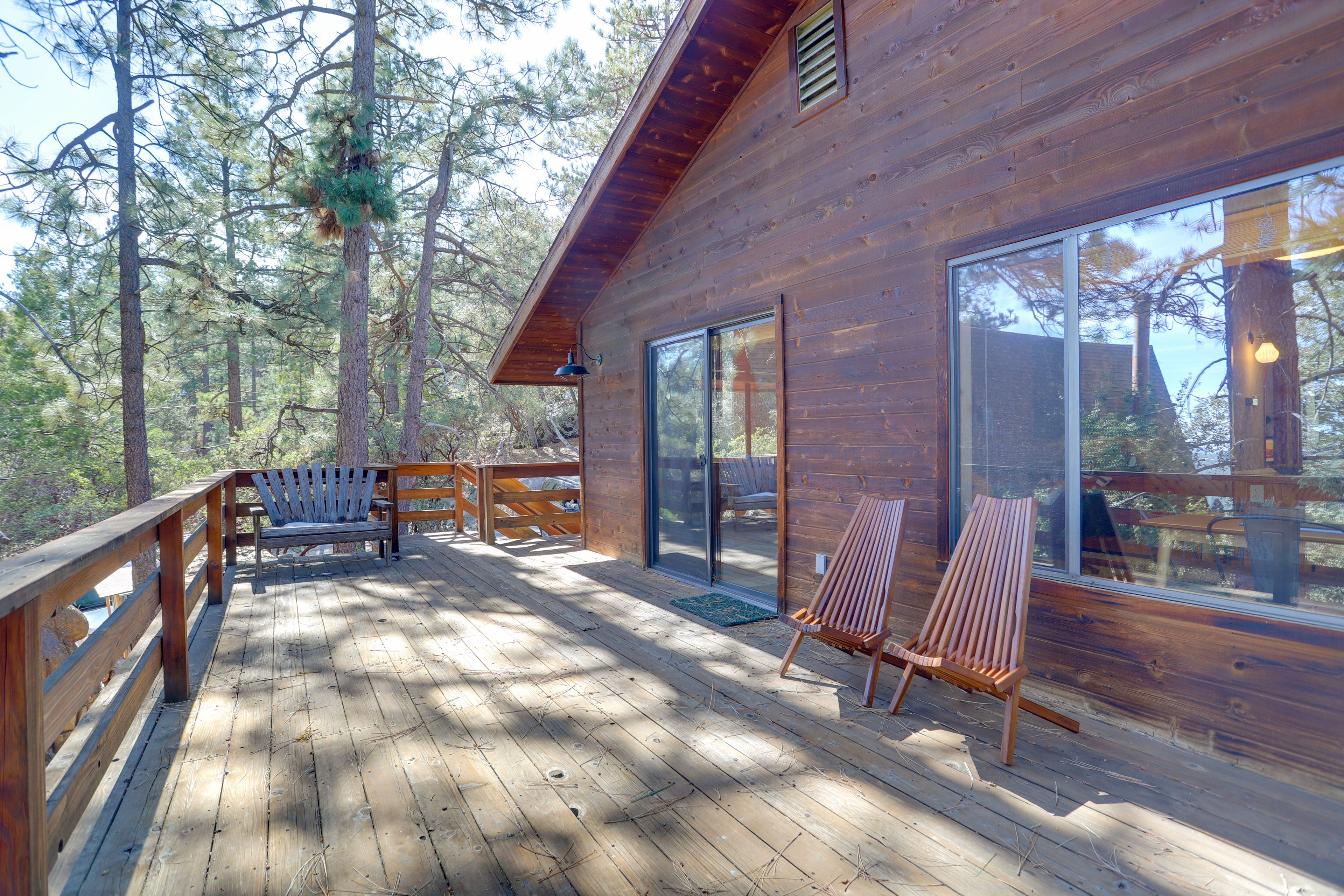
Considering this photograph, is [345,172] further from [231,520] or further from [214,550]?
[214,550]

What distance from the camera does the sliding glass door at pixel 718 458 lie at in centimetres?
440

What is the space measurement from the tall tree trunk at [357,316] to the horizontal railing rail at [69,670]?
5818 millimetres

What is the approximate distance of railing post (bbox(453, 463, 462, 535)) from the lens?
8102 mm

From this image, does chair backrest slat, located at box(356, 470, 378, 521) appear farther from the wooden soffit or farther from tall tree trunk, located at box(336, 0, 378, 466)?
tall tree trunk, located at box(336, 0, 378, 466)

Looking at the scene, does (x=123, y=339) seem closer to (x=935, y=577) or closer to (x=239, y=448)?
(x=239, y=448)

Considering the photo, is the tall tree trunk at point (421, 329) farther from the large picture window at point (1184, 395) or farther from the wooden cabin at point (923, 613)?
the large picture window at point (1184, 395)

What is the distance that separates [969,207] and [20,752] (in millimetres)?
3586

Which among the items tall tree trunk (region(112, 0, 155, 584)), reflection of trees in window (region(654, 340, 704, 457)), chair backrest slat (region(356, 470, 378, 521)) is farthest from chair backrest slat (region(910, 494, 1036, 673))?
tall tree trunk (region(112, 0, 155, 584))

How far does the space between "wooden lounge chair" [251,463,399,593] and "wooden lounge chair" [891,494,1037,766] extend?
481cm

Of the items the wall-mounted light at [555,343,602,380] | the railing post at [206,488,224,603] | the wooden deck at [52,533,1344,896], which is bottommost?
the wooden deck at [52,533,1344,896]

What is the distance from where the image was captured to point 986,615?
2510mm

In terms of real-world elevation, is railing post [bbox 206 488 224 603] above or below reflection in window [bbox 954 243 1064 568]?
below

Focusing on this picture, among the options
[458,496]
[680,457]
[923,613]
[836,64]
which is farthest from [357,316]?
[923,613]

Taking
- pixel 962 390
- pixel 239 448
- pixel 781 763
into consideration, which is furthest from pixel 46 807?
pixel 239 448
